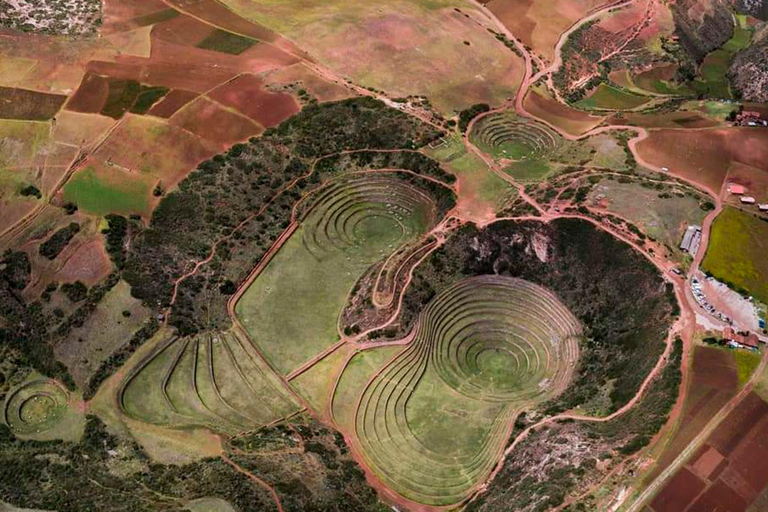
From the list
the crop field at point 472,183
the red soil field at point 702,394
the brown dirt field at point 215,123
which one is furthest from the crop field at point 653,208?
the brown dirt field at point 215,123

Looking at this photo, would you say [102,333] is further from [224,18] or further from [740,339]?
[740,339]

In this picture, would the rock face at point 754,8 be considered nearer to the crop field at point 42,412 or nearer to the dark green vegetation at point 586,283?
the dark green vegetation at point 586,283

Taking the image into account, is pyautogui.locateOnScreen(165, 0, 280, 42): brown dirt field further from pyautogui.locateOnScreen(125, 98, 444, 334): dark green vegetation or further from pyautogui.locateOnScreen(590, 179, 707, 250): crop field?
pyautogui.locateOnScreen(590, 179, 707, 250): crop field

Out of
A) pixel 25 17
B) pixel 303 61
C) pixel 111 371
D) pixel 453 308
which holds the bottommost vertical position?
pixel 111 371

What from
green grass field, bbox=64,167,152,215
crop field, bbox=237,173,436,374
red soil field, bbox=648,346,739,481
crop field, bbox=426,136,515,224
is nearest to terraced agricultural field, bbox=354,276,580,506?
crop field, bbox=426,136,515,224

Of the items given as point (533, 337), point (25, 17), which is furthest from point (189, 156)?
point (533, 337)

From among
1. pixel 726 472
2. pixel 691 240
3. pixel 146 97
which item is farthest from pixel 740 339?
pixel 146 97

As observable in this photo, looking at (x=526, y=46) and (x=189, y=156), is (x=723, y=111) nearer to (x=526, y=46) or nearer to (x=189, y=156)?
(x=526, y=46)
